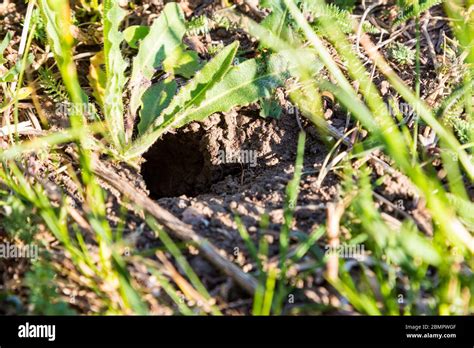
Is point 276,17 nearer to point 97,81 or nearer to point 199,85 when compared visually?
point 199,85

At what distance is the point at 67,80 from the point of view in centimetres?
220

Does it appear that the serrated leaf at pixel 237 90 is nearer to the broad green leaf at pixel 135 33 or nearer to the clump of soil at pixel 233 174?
the clump of soil at pixel 233 174

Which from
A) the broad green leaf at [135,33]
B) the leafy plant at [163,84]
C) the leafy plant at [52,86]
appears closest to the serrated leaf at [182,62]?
the leafy plant at [163,84]

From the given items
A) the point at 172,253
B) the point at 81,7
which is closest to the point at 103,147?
the point at 172,253

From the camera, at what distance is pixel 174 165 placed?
297 cm

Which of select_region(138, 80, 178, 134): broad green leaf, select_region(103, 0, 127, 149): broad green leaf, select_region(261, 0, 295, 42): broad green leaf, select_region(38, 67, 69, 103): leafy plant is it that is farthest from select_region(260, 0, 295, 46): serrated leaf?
select_region(38, 67, 69, 103): leafy plant

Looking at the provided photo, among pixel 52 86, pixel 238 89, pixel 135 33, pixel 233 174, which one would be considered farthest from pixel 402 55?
pixel 52 86

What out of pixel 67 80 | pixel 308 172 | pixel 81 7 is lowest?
pixel 308 172

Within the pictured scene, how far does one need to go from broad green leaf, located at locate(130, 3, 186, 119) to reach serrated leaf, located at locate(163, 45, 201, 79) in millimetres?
33

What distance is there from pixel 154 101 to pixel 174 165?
40cm

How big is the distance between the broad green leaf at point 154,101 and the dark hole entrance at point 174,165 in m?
0.24

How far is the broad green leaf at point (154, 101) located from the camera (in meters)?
2.66

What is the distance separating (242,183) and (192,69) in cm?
60
